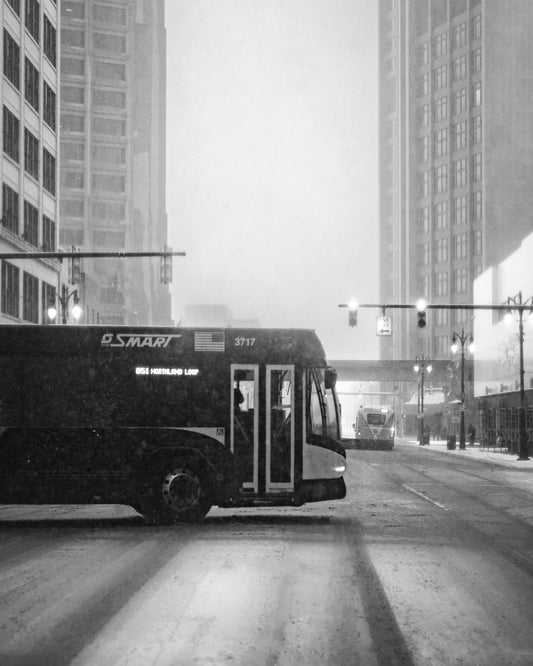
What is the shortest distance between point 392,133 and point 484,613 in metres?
181

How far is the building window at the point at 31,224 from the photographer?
55000 mm

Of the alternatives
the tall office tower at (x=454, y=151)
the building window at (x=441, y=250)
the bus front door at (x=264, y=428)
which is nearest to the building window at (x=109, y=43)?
the tall office tower at (x=454, y=151)

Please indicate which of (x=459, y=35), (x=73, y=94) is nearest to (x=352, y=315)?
(x=73, y=94)

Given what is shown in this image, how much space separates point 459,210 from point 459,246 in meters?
5.66

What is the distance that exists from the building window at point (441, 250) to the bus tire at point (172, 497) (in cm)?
14334

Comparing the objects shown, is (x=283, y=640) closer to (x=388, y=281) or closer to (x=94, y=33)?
(x=94, y=33)

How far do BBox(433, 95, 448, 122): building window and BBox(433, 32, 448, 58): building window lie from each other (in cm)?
745

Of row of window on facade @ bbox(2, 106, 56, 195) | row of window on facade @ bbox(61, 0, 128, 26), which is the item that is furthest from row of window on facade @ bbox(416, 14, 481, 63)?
row of window on facade @ bbox(2, 106, 56, 195)

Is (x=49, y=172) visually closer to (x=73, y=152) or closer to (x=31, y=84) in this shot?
(x=31, y=84)

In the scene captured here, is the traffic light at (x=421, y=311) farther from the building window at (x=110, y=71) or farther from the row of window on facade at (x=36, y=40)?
the building window at (x=110, y=71)

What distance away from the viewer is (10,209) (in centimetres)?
5181

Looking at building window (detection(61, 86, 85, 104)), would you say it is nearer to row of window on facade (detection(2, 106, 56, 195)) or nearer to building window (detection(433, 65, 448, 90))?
building window (detection(433, 65, 448, 90))

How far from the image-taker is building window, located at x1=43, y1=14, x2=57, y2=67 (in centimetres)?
6097

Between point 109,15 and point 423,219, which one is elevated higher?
point 109,15
